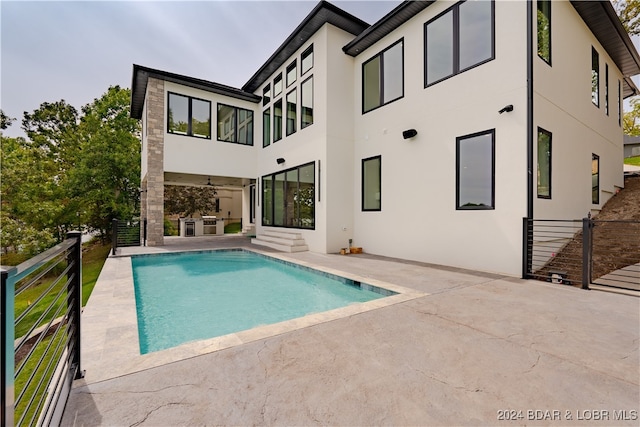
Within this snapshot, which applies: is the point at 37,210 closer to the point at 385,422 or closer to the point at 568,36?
the point at 385,422

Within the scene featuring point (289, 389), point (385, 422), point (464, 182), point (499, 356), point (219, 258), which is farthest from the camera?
point (219, 258)

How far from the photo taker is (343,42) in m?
9.22

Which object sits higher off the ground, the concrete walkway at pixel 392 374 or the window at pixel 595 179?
the window at pixel 595 179

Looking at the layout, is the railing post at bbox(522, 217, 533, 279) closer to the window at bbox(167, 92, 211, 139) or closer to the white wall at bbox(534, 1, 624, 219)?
the white wall at bbox(534, 1, 624, 219)

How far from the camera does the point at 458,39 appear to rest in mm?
6594

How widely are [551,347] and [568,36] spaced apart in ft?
26.2

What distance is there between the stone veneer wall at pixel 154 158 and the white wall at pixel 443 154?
275 inches

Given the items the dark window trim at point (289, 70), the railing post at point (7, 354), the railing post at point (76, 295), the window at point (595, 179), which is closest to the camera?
the railing post at point (7, 354)

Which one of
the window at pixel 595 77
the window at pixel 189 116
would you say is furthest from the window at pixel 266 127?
the window at pixel 595 77

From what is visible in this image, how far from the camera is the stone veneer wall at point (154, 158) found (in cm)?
1046

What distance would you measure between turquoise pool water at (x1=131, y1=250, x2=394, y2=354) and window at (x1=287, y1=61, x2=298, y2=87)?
6586 millimetres

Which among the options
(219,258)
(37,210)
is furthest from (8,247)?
(219,258)

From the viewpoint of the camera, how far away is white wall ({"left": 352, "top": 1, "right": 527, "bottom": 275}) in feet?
18.5

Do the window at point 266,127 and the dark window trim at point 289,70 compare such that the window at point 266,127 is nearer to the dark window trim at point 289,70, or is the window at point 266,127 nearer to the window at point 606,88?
the dark window trim at point 289,70
